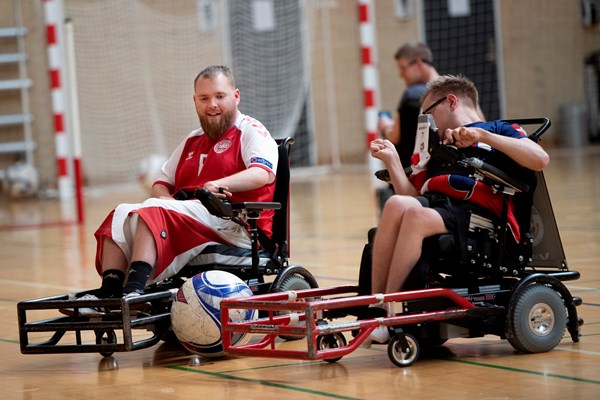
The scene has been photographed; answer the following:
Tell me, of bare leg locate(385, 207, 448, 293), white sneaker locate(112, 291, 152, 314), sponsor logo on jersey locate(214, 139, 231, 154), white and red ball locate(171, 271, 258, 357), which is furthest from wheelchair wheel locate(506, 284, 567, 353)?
sponsor logo on jersey locate(214, 139, 231, 154)

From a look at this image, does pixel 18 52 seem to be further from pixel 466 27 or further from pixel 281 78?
pixel 466 27

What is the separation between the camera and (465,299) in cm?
388

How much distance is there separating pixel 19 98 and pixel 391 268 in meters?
14.8

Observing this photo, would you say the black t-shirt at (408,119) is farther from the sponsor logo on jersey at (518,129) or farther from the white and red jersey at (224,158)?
the sponsor logo on jersey at (518,129)

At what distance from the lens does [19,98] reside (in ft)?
58.0

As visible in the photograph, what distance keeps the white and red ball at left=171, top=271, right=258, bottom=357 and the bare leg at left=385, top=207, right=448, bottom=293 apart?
25.9 inches

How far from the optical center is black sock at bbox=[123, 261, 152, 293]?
13.9 ft

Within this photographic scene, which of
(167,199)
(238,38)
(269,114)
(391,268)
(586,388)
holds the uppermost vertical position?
Answer: (238,38)

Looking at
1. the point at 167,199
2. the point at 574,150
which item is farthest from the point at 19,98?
the point at 167,199

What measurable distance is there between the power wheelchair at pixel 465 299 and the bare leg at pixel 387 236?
0.42ft

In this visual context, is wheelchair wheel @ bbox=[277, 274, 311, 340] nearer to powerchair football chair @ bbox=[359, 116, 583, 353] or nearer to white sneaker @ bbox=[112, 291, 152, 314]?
powerchair football chair @ bbox=[359, 116, 583, 353]

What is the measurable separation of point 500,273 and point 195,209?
136cm

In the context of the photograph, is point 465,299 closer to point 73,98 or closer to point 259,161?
point 259,161

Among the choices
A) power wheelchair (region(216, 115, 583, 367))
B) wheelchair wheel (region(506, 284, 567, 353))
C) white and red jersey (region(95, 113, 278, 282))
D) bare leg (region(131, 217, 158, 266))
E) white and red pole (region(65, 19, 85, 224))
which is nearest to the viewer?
power wheelchair (region(216, 115, 583, 367))
